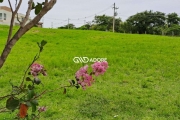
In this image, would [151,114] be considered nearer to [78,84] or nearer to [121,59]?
[78,84]

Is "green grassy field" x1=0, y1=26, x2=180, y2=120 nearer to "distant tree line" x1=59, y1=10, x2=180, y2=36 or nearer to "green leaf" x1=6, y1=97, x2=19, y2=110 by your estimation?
"green leaf" x1=6, y1=97, x2=19, y2=110

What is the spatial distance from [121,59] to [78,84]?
4.40 metres

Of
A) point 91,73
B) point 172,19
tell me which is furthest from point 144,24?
point 91,73

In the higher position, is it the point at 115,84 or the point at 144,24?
the point at 144,24

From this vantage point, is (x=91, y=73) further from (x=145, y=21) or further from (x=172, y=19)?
(x=172, y=19)

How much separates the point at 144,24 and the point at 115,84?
81.0ft

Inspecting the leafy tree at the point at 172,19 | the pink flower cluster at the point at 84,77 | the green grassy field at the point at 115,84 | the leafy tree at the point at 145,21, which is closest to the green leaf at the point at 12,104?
the pink flower cluster at the point at 84,77

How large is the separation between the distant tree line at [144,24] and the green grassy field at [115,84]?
19.6 m

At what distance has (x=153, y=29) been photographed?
2648 centimetres

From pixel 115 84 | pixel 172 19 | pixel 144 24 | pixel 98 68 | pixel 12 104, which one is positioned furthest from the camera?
pixel 172 19

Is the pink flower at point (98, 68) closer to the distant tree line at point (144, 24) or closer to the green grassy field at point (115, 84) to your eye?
the green grassy field at point (115, 84)

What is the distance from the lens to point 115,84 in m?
3.66

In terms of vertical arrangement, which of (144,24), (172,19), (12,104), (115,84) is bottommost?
(115,84)

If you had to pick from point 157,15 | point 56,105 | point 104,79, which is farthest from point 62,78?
point 157,15
